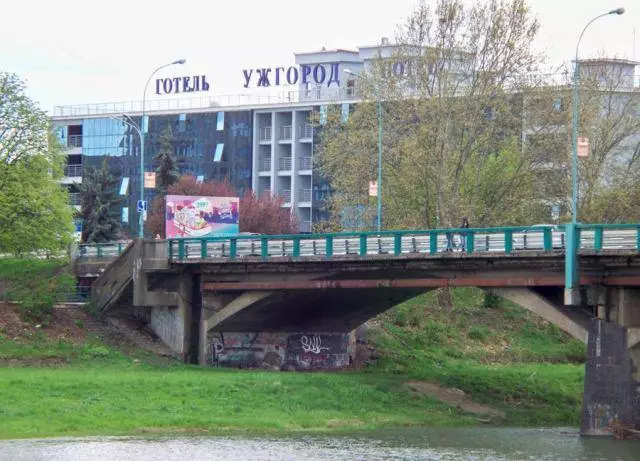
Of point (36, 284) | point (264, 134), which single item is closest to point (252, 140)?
point (264, 134)

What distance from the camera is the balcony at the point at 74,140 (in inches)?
6058

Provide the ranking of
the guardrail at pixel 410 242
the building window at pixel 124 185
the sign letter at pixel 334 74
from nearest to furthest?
the guardrail at pixel 410 242, the sign letter at pixel 334 74, the building window at pixel 124 185

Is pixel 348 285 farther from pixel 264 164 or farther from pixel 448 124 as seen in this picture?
pixel 264 164

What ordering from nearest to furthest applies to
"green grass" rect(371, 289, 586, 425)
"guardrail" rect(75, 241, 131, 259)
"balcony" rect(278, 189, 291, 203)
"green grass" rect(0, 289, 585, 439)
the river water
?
the river water
"green grass" rect(0, 289, 585, 439)
"green grass" rect(371, 289, 586, 425)
"guardrail" rect(75, 241, 131, 259)
"balcony" rect(278, 189, 291, 203)

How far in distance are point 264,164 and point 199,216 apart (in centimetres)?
6531

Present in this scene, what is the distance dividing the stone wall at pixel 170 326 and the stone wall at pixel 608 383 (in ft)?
74.0

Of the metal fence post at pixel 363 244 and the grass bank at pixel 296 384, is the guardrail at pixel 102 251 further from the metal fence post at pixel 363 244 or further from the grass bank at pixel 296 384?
the metal fence post at pixel 363 244

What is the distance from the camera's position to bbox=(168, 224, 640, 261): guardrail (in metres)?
54.0

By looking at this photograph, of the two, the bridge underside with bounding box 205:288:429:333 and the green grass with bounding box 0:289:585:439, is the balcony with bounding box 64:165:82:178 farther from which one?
the bridge underside with bounding box 205:288:429:333

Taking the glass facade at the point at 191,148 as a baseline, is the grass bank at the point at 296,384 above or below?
below

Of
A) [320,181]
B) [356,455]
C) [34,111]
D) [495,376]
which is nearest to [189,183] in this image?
[320,181]

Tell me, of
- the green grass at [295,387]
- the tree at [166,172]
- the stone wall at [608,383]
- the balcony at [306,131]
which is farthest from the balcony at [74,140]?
the stone wall at [608,383]

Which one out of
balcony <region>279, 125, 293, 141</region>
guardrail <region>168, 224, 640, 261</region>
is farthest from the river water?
balcony <region>279, 125, 293, 141</region>

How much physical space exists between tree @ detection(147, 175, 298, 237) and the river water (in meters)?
64.7
